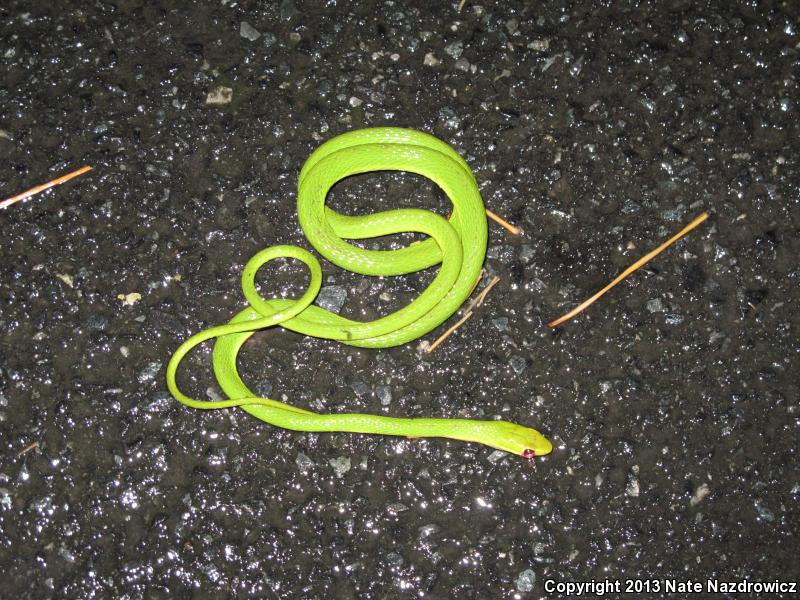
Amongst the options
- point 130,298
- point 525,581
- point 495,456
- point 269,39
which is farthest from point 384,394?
point 269,39

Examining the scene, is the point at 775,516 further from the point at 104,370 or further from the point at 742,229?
the point at 104,370

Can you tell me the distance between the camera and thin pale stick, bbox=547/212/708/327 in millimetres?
3271

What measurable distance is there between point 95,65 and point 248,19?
88 centimetres

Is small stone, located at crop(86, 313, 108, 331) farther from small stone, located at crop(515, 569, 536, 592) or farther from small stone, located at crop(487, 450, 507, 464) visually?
small stone, located at crop(515, 569, 536, 592)

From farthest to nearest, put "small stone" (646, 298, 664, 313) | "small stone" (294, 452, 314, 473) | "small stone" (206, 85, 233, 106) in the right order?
"small stone" (206, 85, 233, 106)
"small stone" (646, 298, 664, 313)
"small stone" (294, 452, 314, 473)

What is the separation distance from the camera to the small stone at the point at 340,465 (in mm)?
3049

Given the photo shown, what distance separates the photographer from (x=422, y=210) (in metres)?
3.12

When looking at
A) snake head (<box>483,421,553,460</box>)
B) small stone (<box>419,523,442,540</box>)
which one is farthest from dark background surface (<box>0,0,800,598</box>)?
snake head (<box>483,421,553,460</box>)

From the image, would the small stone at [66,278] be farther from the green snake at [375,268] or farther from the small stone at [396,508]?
the small stone at [396,508]

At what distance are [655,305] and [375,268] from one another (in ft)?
4.78

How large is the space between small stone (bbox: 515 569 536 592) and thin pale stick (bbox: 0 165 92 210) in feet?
9.80

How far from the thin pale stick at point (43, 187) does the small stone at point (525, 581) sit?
2.99m

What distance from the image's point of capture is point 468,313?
10.7ft

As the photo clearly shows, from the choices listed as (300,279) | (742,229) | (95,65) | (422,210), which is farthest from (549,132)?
(95,65)
